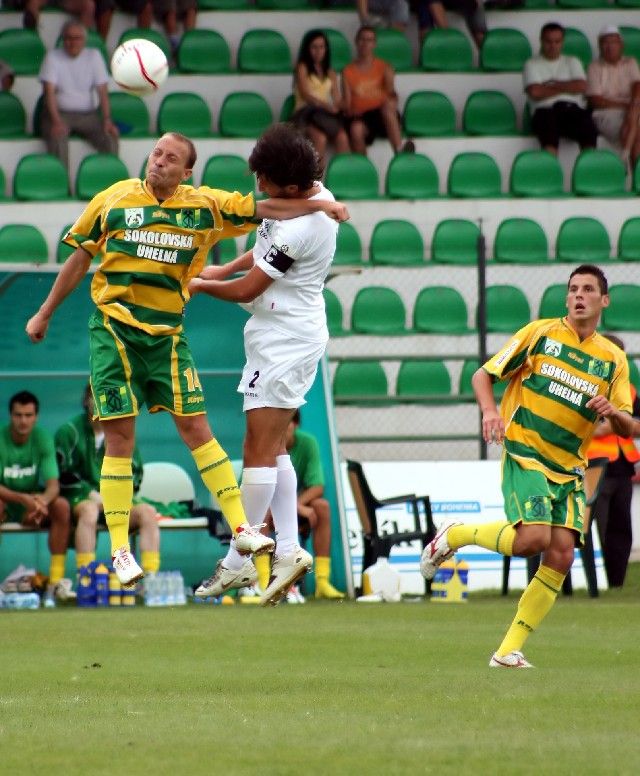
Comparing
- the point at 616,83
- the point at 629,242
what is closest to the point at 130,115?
the point at 616,83

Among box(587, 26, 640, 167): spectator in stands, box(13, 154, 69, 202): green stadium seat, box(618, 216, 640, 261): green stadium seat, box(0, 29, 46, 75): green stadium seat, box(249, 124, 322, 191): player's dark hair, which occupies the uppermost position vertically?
box(0, 29, 46, 75): green stadium seat

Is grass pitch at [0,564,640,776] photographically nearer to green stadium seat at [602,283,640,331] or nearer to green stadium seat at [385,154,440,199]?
green stadium seat at [602,283,640,331]

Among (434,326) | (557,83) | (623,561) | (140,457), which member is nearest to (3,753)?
(140,457)

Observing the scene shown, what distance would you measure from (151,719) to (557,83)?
47.2 ft

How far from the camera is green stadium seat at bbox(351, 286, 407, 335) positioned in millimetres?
17016

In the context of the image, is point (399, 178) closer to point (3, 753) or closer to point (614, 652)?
point (614, 652)

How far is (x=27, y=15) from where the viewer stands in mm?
19250

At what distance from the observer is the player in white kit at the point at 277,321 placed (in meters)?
7.37

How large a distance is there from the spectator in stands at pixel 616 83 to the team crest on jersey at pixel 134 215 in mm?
12591

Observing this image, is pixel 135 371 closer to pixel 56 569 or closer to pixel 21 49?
pixel 56 569

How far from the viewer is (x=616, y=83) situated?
19266mm

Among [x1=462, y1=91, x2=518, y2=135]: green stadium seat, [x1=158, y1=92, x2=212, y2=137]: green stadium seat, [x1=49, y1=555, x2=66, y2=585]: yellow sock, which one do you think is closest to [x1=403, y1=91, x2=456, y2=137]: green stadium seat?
[x1=462, y1=91, x2=518, y2=135]: green stadium seat

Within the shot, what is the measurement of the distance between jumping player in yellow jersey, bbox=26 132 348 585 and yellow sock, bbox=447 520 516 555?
1135 millimetres

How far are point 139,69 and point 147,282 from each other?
145cm
